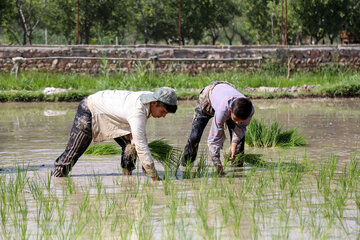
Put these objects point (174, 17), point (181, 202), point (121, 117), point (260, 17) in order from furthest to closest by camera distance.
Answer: point (260, 17) < point (174, 17) < point (121, 117) < point (181, 202)

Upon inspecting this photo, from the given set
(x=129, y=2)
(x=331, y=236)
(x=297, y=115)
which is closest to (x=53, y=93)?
(x=297, y=115)

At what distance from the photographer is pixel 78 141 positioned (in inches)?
214

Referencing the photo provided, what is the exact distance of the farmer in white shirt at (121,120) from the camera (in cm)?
491

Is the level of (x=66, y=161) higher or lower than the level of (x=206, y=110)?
lower

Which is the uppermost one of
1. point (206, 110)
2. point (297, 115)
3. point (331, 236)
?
point (206, 110)

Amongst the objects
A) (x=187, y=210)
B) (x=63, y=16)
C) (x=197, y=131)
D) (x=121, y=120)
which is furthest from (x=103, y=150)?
(x=63, y=16)

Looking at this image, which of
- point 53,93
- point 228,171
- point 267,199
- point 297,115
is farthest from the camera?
point 53,93

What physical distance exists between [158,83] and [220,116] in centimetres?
1063

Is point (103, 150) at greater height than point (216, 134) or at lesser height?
lesser

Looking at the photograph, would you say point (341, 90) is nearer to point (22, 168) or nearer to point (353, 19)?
point (22, 168)

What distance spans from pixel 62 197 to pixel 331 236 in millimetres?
2190

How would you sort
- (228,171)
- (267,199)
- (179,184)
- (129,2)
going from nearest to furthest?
(267,199) → (179,184) → (228,171) → (129,2)

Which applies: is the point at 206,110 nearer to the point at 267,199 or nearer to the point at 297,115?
the point at 267,199

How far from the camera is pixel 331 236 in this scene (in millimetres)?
3826
